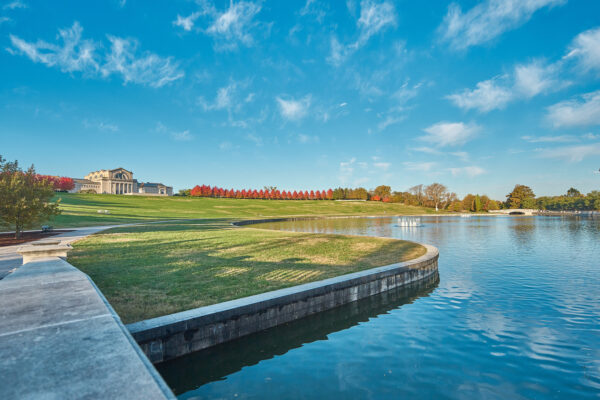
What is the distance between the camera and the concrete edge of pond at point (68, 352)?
264 centimetres

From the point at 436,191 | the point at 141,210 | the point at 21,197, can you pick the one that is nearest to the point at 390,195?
the point at 436,191

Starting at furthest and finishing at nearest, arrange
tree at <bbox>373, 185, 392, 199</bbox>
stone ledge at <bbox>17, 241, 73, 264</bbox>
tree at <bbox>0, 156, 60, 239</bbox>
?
tree at <bbox>373, 185, 392, 199</bbox>, tree at <bbox>0, 156, 60, 239</bbox>, stone ledge at <bbox>17, 241, 73, 264</bbox>

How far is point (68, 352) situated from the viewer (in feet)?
10.8

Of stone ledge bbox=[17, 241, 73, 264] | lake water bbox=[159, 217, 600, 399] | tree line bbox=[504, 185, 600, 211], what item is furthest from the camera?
tree line bbox=[504, 185, 600, 211]

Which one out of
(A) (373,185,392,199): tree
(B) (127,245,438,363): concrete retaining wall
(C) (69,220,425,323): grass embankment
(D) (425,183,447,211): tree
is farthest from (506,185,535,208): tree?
(B) (127,245,438,363): concrete retaining wall

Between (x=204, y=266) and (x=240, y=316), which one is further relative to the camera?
(x=204, y=266)

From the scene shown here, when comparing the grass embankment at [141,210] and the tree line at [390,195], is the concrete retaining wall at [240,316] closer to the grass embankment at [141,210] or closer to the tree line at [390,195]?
the grass embankment at [141,210]

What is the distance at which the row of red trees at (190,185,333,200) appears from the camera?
14925 cm

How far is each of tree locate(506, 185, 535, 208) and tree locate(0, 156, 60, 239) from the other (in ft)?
538

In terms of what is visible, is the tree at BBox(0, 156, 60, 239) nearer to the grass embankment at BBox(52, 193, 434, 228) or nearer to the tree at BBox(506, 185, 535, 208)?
the grass embankment at BBox(52, 193, 434, 228)

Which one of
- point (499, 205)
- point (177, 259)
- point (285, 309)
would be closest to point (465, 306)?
point (285, 309)

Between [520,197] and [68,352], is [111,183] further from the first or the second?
[520,197]

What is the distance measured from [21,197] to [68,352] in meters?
22.5

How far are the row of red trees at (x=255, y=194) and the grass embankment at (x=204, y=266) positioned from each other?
135349 mm
